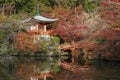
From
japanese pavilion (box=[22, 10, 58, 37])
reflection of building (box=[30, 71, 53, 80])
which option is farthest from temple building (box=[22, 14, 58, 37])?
reflection of building (box=[30, 71, 53, 80])

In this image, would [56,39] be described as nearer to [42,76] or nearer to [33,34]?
[33,34]

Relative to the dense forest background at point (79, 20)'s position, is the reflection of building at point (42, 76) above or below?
below

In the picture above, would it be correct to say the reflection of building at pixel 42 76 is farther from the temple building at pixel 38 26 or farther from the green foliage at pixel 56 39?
the temple building at pixel 38 26

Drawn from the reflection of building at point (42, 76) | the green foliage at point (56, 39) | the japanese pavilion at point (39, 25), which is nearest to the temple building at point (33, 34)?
the japanese pavilion at point (39, 25)

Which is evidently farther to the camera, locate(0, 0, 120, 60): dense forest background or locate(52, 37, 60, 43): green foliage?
locate(52, 37, 60, 43): green foliage

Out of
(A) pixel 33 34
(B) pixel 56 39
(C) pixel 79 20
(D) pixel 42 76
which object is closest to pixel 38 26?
(A) pixel 33 34

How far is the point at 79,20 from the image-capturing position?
34.2m

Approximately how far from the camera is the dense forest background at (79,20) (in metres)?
26.0

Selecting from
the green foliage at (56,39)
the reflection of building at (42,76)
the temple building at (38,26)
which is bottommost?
the green foliage at (56,39)

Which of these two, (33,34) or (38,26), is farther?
(38,26)

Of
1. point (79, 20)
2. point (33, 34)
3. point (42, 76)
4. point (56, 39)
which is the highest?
point (79, 20)

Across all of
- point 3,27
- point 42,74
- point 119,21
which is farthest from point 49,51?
point 42,74

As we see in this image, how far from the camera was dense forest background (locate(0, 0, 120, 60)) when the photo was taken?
26.0 metres

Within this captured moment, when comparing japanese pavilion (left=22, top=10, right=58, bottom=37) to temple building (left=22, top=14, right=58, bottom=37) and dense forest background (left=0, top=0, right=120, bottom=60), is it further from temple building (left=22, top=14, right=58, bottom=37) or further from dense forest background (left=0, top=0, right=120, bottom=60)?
dense forest background (left=0, top=0, right=120, bottom=60)
